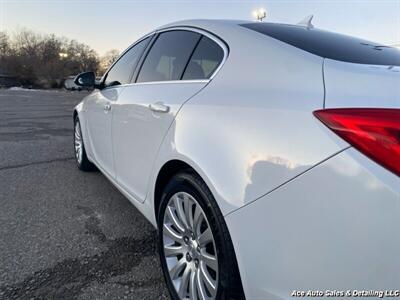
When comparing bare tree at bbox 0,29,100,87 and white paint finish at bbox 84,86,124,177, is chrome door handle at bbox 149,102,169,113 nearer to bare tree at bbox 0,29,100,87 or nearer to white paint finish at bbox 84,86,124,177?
white paint finish at bbox 84,86,124,177

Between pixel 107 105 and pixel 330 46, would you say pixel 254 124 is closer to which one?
pixel 330 46

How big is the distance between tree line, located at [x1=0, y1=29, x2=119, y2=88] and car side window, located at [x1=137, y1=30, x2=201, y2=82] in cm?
4636

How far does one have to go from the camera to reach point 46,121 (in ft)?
31.9

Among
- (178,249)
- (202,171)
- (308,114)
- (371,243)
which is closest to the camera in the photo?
(371,243)

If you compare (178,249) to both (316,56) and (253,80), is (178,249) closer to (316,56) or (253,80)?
(253,80)

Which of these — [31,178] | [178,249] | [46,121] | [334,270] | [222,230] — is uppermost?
[334,270]

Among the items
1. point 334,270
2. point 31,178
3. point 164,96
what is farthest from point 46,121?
point 334,270

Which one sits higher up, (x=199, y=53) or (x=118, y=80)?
(x=199, y=53)

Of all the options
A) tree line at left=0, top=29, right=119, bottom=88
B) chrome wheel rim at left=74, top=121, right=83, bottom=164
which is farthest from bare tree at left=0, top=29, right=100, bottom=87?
chrome wheel rim at left=74, top=121, right=83, bottom=164

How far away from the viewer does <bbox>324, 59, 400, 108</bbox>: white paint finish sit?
1155 millimetres

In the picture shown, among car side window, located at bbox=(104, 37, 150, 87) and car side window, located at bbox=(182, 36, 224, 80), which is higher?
car side window, located at bbox=(182, 36, 224, 80)

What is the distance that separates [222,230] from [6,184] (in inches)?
135

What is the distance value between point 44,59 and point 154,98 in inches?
2691

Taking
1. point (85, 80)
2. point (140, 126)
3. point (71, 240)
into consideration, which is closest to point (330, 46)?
point (140, 126)
